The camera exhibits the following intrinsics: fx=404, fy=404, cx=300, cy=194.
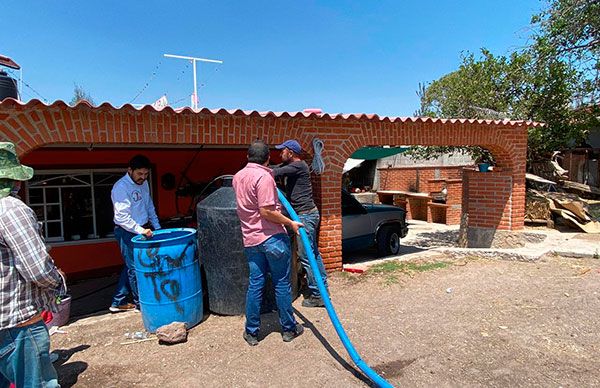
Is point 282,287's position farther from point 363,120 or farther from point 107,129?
point 363,120

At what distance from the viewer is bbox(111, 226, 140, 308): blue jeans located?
14.9 ft

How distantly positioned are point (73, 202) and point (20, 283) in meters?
5.95

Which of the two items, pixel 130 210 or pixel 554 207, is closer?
pixel 130 210

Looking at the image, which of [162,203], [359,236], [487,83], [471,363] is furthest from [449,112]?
[471,363]

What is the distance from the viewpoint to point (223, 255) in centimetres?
437

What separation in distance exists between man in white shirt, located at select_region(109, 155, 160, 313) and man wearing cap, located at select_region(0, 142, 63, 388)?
174cm

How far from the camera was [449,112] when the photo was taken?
1041cm

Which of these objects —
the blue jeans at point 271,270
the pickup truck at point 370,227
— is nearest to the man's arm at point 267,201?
the blue jeans at point 271,270

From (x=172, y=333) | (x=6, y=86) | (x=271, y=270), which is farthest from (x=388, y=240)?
(x=6, y=86)

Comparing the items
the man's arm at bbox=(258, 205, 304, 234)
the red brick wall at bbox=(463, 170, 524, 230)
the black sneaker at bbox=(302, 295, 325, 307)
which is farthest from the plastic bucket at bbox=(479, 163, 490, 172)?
the man's arm at bbox=(258, 205, 304, 234)

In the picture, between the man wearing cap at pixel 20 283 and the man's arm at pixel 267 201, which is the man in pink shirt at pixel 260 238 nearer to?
the man's arm at pixel 267 201

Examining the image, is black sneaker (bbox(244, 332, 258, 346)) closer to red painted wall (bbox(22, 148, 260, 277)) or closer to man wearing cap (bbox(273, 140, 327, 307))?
man wearing cap (bbox(273, 140, 327, 307))

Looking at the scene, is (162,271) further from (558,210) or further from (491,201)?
(558,210)

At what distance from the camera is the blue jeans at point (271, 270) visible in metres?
3.72
